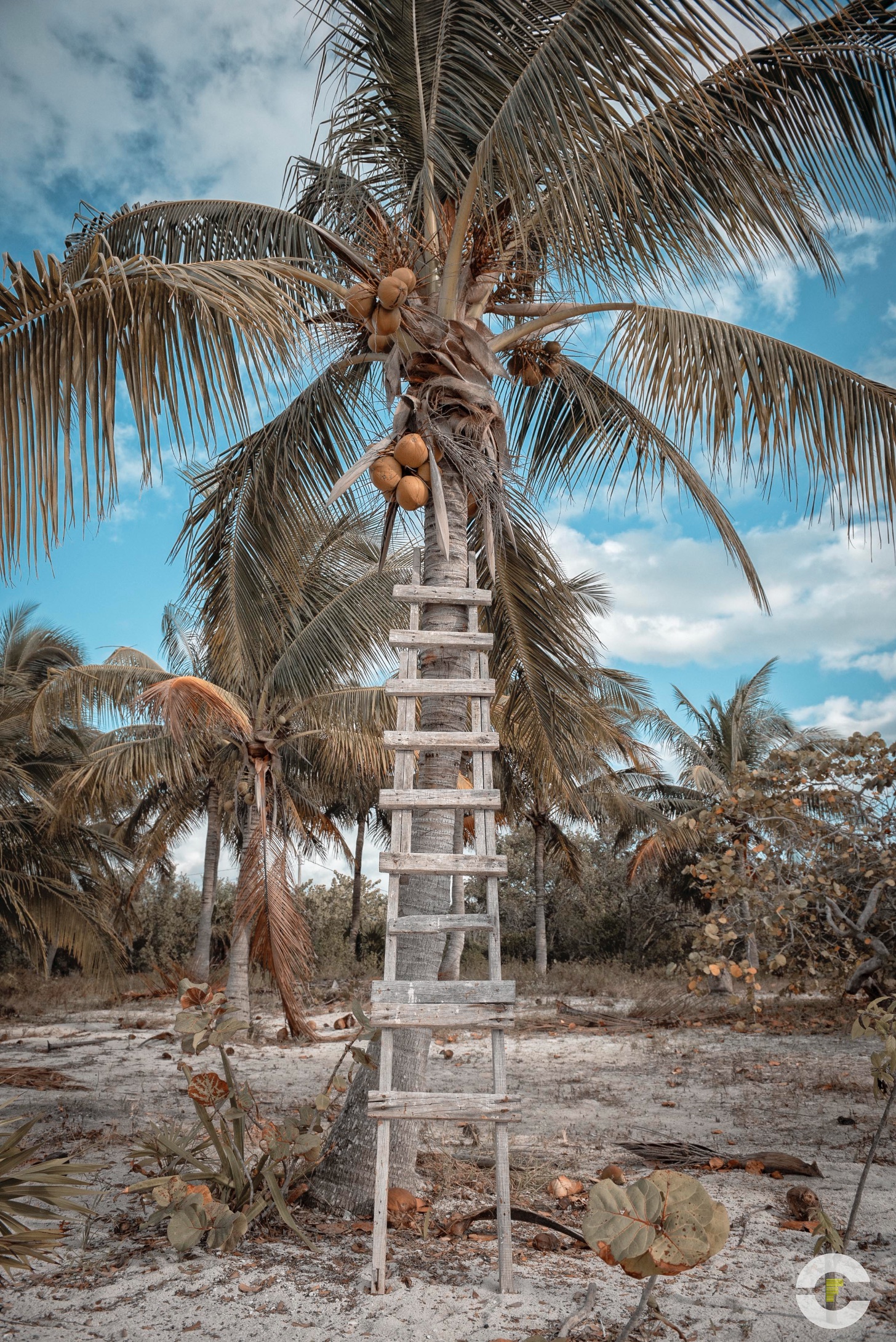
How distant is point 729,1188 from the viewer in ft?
13.3

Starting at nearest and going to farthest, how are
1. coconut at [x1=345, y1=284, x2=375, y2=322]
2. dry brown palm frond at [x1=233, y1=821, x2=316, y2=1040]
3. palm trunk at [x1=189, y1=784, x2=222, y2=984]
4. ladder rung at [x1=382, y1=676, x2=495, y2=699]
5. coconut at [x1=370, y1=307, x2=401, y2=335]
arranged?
ladder rung at [x1=382, y1=676, x2=495, y2=699] → coconut at [x1=370, y1=307, x2=401, y2=335] → coconut at [x1=345, y1=284, x2=375, y2=322] → dry brown palm frond at [x1=233, y1=821, x2=316, y2=1040] → palm trunk at [x1=189, y1=784, x2=222, y2=984]

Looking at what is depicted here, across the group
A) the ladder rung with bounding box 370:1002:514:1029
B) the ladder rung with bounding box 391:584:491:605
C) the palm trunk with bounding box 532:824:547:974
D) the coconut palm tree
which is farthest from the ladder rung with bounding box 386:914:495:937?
the palm trunk with bounding box 532:824:547:974

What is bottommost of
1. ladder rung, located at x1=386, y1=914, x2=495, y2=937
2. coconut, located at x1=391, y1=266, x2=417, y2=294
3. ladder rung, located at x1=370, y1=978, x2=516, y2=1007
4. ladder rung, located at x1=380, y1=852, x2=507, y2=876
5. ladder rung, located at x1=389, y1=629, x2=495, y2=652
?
ladder rung, located at x1=370, y1=978, x2=516, y2=1007

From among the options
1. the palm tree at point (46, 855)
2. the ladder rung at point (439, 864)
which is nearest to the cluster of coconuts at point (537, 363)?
the ladder rung at point (439, 864)

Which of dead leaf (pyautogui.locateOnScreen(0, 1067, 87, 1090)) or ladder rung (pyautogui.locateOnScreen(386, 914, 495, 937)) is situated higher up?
ladder rung (pyautogui.locateOnScreen(386, 914, 495, 937))

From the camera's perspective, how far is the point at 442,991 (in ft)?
11.0

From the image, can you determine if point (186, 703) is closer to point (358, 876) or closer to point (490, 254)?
point (490, 254)

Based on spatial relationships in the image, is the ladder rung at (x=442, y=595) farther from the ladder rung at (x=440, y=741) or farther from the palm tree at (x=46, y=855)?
the palm tree at (x=46, y=855)

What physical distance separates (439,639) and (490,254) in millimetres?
2236

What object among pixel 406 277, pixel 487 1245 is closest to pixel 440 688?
pixel 406 277

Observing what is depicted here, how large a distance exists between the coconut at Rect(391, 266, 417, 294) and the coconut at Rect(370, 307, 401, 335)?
12 centimetres

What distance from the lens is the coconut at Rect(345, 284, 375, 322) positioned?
4.43m

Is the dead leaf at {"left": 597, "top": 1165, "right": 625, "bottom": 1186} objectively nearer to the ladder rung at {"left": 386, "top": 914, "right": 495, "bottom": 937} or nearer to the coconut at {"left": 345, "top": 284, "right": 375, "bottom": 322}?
the ladder rung at {"left": 386, "top": 914, "right": 495, "bottom": 937}

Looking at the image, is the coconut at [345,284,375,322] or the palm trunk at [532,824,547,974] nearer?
the coconut at [345,284,375,322]
